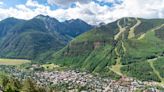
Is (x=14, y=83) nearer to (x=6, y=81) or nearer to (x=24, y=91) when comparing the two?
(x=6, y=81)

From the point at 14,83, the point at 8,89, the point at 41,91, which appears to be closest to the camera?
the point at 8,89

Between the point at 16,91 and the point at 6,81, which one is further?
the point at 6,81

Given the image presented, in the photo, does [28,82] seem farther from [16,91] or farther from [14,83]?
[14,83]

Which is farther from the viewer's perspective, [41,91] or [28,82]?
[41,91]

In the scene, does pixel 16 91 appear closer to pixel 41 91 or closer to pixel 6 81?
pixel 41 91

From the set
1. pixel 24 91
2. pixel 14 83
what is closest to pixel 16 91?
pixel 24 91

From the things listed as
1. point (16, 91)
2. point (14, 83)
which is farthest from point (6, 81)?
point (16, 91)

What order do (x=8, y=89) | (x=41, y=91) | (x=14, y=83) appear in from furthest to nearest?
(x=14, y=83)
(x=41, y=91)
(x=8, y=89)
